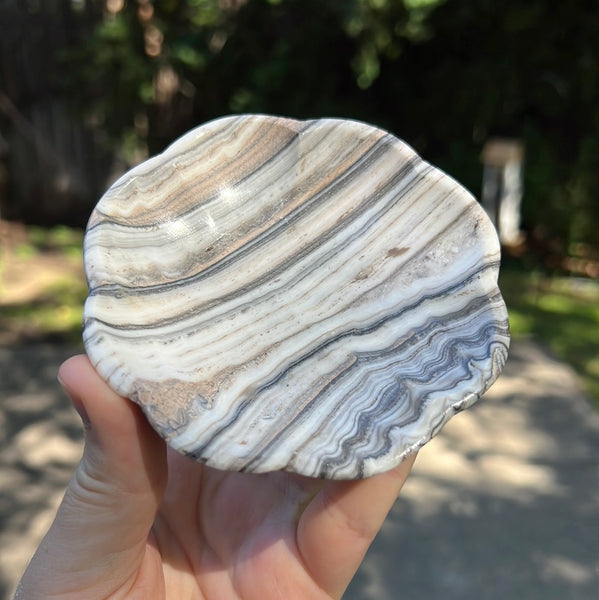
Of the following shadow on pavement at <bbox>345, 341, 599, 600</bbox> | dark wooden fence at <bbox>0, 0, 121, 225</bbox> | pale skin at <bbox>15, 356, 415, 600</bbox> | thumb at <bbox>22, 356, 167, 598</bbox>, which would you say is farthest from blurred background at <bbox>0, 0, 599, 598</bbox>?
thumb at <bbox>22, 356, 167, 598</bbox>

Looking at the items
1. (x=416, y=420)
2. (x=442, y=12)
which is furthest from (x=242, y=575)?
(x=442, y=12)

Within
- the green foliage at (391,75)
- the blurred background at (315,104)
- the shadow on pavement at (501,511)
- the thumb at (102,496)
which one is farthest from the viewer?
the green foliage at (391,75)

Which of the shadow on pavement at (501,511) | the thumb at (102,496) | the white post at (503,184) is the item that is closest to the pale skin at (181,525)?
the thumb at (102,496)

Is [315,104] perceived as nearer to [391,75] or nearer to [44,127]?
[391,75]

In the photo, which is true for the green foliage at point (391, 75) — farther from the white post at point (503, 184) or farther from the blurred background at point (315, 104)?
the white post at point (503, 184)

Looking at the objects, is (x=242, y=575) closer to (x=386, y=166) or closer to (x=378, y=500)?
(x=378, y=500)
